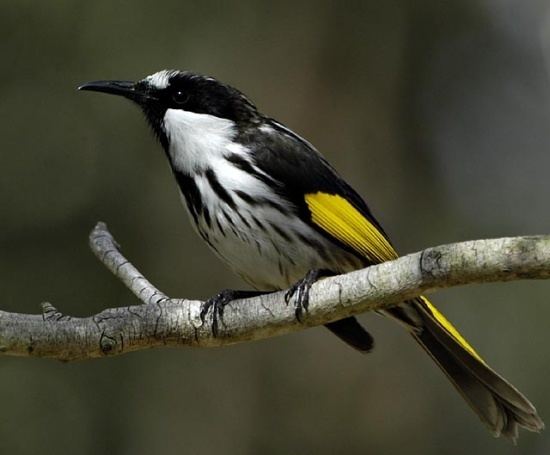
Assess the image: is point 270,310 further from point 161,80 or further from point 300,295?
point 161,80

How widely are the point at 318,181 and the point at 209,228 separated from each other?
0.63 meters

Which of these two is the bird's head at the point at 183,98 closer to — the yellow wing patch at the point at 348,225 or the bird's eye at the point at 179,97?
the bird's eye at the point at 179,97

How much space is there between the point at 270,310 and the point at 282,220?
86 cm

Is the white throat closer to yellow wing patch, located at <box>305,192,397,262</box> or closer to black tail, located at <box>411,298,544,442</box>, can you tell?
yellow wing patch, located at <box>305,192,397,262</box>

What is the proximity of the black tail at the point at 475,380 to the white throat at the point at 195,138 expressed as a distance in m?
A: 1.21

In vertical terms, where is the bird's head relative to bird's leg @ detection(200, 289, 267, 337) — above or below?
above

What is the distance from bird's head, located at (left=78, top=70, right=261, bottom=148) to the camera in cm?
521

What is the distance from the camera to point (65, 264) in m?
8.48

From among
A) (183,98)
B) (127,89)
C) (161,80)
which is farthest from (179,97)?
(127,89)

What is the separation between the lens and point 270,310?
4.08 meters

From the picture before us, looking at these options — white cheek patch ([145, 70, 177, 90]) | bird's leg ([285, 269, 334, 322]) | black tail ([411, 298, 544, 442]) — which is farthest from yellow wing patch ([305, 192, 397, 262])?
white cheek patch ([145, 70, 177, 90])

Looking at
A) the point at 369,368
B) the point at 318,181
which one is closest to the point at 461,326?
the point at 369,368

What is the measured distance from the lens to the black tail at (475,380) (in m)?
4.76

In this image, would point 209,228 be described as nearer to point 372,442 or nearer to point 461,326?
point 372,442
